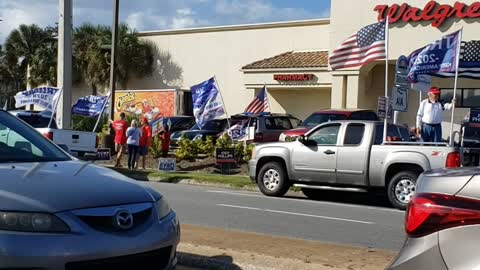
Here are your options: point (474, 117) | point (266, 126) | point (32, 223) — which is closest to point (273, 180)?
point (474, 117)

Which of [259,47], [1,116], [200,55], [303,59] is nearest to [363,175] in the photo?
[1,116]

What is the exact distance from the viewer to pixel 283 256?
21.1ft

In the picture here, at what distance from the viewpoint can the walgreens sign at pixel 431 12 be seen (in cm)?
2458

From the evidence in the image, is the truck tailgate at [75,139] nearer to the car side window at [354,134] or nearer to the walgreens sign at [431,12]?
the car side window at [354,134]

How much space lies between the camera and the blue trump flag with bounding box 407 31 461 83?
1538 cm

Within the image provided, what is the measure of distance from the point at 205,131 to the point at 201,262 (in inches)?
758

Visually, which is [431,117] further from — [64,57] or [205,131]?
[205,131]

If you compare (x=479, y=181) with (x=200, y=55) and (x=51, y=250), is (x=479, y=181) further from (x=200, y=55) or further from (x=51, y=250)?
(x=200, y=55)

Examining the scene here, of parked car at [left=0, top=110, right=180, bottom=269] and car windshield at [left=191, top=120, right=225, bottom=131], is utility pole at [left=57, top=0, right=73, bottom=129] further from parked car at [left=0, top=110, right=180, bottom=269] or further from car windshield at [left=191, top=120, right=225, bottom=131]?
parked car at [left=0, top=110, right=180, bottom=269]

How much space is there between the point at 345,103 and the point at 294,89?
476 cm

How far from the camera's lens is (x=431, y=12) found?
25.2 meters

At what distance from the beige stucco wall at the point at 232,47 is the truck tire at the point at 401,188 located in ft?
62.7

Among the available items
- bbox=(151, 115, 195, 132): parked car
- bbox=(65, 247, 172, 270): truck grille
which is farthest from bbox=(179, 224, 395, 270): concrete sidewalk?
bbox=(151, 115, 195, 132): parked car

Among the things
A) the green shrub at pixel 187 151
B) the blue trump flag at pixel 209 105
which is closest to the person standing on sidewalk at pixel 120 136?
the green shrub at pixel 187 151
